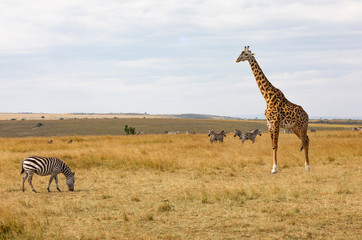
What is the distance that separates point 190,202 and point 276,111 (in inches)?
260

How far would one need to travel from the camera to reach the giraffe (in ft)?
49.0

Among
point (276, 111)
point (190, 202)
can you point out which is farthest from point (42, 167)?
point (276, 111)

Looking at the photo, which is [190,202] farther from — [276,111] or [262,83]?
[262,83]

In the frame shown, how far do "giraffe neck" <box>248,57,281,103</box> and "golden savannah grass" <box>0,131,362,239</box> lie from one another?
3.29 m

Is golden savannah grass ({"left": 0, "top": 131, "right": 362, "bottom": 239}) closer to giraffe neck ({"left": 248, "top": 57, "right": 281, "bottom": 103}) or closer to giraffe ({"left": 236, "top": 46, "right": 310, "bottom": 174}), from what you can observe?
giraffe ({"left": 236, "top": 46, "right": 310, "bottom": 174})

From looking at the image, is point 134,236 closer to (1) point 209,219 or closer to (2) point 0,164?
(1) point 209,219

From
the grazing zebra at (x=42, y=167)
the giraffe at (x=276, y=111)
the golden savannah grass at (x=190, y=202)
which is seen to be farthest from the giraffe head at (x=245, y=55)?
the grazing zebra at (x=42, y=167)

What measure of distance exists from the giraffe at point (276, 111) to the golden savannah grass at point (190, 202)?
4.91 ft

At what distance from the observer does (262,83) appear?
15727 millimetres

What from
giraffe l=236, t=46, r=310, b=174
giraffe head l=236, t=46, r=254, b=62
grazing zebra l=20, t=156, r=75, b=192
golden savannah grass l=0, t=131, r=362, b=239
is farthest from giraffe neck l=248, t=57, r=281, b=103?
grazing zebra l=20, t=156, r=75, b=192

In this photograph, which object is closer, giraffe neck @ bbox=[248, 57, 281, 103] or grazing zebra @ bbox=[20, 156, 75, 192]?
grazing zebra @ bbox=[20, 156, 75, 192]

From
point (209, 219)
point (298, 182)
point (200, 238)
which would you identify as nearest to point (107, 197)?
point (209, 219)

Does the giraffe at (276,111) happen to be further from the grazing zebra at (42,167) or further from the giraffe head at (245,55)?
the grazing zebra at (42,167)

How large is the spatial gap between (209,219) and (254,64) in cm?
937
